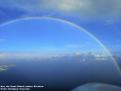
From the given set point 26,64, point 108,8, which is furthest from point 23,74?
point 108,8

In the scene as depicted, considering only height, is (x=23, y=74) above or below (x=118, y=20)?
below

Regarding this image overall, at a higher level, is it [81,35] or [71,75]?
[81,35]

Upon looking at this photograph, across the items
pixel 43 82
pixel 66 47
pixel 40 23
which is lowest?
pixel 43 82

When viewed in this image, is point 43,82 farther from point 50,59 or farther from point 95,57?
Result: point 95,57

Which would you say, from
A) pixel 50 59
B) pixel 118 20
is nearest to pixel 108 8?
pixel 118 20

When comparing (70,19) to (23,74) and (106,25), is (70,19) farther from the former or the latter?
(23,74)

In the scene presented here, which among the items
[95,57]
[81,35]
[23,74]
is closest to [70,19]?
[81,35]

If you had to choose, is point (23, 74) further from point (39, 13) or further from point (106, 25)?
point (106, 25)
